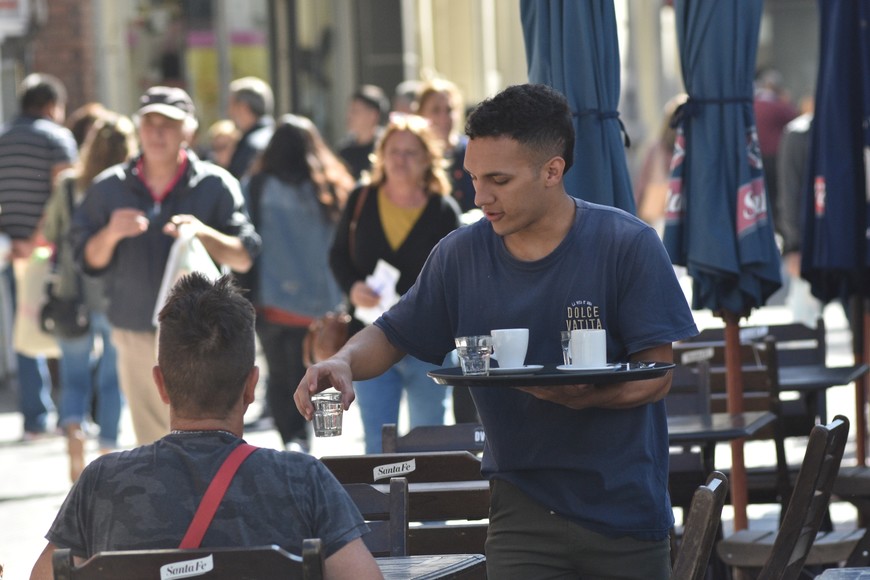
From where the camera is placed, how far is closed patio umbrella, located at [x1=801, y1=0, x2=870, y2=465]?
318 inches

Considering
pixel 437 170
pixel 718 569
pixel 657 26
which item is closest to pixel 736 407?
pixel 718 569

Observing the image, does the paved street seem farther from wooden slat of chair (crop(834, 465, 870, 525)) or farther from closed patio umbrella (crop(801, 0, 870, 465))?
wooden slat of chair (crop(834, 465, 870, 525))

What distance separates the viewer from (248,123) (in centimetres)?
1196

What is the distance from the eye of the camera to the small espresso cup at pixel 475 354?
3.93 meters

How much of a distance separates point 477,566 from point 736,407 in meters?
2.87

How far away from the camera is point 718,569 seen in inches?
255

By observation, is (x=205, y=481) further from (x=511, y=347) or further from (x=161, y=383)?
(x=511, y=347)

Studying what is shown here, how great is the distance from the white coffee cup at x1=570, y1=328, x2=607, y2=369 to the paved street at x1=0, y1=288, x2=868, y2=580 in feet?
11.9

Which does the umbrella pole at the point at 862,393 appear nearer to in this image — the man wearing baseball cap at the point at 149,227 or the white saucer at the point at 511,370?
the man wearing baseball cap at the point at 149,227

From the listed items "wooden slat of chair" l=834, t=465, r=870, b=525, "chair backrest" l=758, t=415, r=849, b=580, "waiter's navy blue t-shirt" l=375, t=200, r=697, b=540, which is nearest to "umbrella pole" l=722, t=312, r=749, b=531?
"wooden slat of chair" l=834, t=465, r=870, b=525

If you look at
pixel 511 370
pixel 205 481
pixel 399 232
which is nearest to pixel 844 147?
pixel 399 232

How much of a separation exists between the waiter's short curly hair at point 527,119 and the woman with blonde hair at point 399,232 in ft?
12.7

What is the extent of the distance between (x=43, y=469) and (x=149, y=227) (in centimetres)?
298

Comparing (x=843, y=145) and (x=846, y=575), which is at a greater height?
(x=843, y=145)
